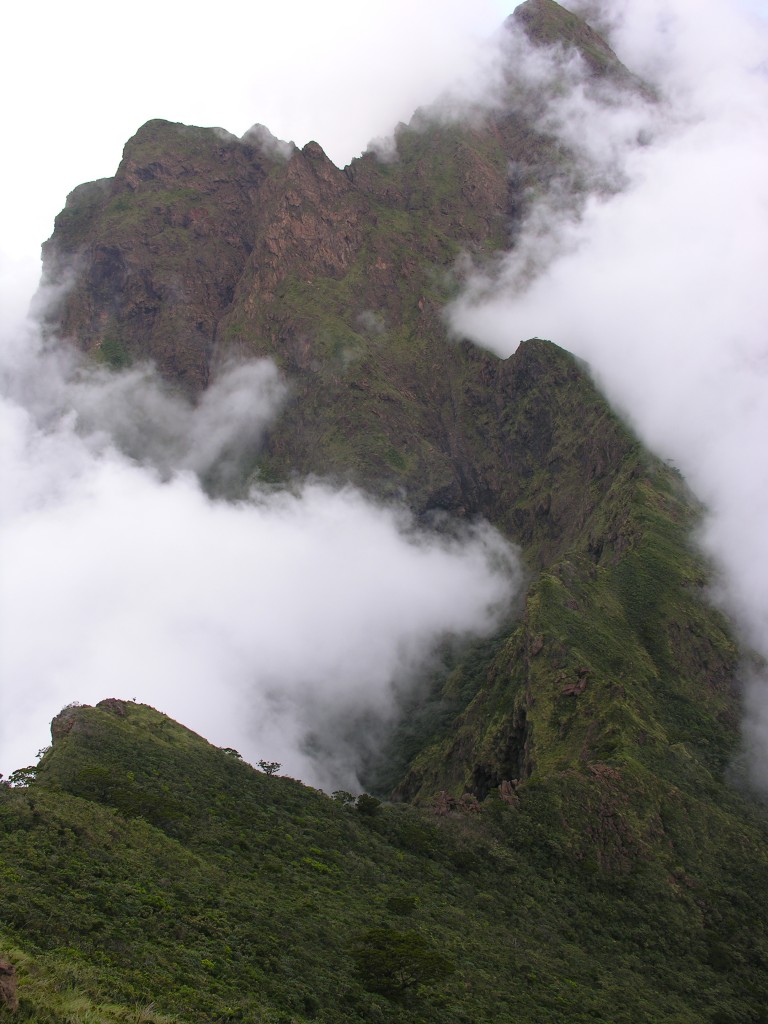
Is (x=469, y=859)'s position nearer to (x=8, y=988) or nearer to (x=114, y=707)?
(x=114, y=707)

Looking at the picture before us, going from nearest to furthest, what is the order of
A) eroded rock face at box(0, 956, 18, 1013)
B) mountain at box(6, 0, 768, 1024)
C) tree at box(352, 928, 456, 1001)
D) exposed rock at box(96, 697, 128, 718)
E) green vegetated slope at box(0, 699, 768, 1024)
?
eroded rock face at box(0, 956, 18, 1013) < green vegetated slope at box(0, 699, 768, 1024) < mountain at box(6, 0, 768, 1024) < tree at box(352, 928, 456, 1001) < exposed rock at box(96, 697, 128, 718)

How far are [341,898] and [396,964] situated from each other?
59.8 feet

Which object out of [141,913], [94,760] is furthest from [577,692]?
[141,913]

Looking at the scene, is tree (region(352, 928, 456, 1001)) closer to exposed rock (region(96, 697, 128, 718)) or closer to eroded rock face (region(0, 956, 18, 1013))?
eroded rock face (region(0, 956, 18, 1013))

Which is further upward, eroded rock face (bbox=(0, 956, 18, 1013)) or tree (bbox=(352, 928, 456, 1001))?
tree (bbox=(352, 928, 456, 1001))

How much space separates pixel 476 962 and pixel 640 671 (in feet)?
265

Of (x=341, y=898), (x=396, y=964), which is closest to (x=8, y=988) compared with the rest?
(x=396, y=964)

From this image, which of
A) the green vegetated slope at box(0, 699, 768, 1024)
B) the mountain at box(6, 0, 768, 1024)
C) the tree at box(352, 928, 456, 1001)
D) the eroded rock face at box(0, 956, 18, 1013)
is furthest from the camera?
the tree at box(352, 928, 456, 1001)

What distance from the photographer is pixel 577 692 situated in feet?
478

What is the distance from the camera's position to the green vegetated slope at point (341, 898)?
5616cm

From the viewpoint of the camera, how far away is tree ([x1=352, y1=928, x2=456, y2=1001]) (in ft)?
231

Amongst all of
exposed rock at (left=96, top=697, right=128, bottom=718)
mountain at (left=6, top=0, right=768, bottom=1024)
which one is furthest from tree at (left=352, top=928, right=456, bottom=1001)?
exposed rock at (left=96, top=697, right=128, bottom=718)

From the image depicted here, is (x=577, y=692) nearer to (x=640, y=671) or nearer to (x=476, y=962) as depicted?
(x=640, y=671)

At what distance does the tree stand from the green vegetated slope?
0.22 metres
